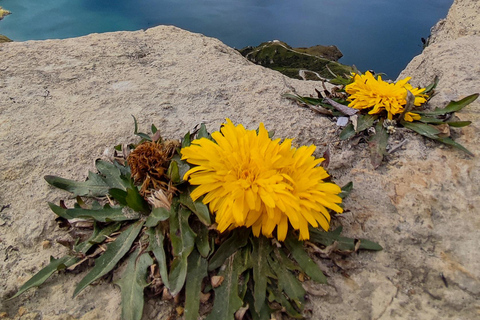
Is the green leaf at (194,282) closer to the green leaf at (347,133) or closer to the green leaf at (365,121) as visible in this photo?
the green leaf at (347,133)

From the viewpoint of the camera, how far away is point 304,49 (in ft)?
70.6

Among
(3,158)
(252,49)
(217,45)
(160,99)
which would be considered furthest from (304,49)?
(3,158)

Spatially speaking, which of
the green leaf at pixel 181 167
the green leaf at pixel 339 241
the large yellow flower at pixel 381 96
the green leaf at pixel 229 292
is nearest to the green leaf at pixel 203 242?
the green leaf at pixel 229 292

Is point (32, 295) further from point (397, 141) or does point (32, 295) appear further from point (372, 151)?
point (397, 141)

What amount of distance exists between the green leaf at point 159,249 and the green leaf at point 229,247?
0.25 metres

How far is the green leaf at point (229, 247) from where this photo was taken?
2.01 meters

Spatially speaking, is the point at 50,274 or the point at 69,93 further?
the point at 69,93

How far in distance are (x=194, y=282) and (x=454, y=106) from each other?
8.91 ft

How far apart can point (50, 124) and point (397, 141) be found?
3.18m

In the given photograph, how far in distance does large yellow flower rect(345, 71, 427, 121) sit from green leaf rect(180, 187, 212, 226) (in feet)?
6.05

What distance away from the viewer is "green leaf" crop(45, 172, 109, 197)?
2.49 m

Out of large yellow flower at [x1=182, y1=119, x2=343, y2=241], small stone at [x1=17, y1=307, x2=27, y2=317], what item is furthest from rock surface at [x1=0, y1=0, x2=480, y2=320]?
large yellow flower at [x1=182, y1=119, x2=343, y2=241]

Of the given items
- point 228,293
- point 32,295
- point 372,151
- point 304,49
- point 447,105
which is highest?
point 447,105

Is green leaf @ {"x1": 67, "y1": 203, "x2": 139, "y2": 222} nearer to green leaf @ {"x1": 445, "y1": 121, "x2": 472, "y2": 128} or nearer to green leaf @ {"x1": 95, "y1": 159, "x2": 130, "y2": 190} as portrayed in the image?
green leaf @ {"x1": 95, "y1": 159, "x2": 130, "y2": 190}
